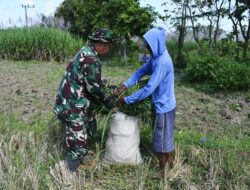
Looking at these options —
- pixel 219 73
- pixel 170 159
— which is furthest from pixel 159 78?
pixel 219 73

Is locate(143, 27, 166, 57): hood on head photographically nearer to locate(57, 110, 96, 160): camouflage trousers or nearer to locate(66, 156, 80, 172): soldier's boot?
locate(57, 110, 96, 160): camouflage trousers

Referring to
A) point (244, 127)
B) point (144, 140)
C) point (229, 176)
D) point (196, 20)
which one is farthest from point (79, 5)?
point (229, 176)

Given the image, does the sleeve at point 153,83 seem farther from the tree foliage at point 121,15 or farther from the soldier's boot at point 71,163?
the tree foliage at point 121,15

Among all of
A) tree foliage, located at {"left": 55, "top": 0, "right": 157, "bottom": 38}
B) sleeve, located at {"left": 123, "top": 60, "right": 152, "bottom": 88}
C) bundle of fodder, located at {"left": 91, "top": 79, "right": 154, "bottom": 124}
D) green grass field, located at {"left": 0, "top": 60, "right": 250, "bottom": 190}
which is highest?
tree foliage, located at {"left": 55, "top": 0, "right": 157, "bottom": 38}

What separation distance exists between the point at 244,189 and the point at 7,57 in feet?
32.2

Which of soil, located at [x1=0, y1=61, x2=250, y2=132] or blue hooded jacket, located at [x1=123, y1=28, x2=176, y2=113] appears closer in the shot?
blue hooded jacket, located at [x1=123, y1=28, x2=176, y2=113]

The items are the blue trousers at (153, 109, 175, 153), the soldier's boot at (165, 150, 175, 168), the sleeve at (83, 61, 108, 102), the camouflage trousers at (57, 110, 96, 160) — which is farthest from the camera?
the soldier's boot at (165, 150, 175, 168)

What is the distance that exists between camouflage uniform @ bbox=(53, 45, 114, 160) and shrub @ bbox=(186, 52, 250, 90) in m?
4.26

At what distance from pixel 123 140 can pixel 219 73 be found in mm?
4234

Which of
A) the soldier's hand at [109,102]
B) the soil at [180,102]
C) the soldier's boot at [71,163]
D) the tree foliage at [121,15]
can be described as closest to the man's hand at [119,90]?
the soldier's hand at [109,102]

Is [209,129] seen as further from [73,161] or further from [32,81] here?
[32,81]

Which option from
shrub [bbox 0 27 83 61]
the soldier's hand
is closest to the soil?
the soldier's hand

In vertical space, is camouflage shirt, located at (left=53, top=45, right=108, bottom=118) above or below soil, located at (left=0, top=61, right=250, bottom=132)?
above

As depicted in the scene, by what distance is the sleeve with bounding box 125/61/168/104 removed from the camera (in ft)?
13.3
